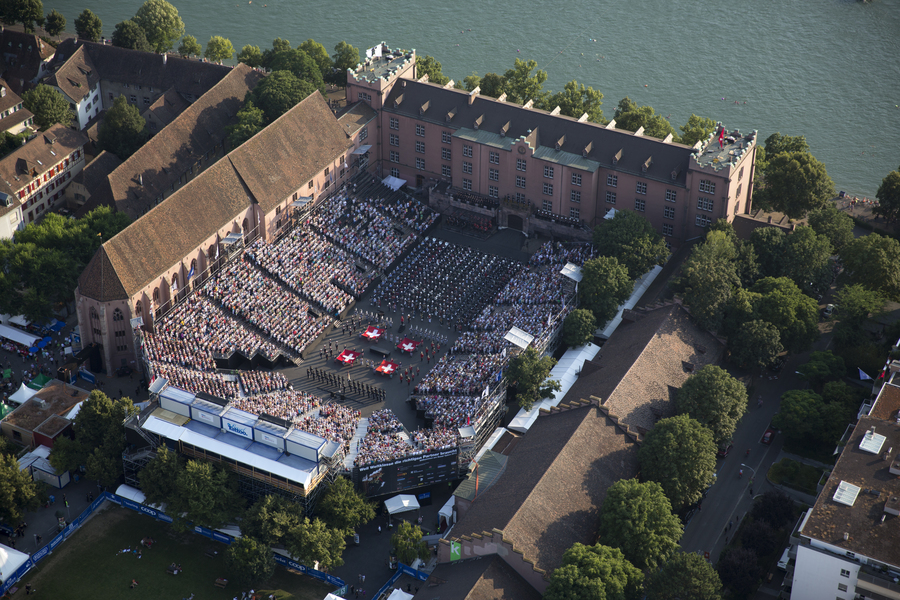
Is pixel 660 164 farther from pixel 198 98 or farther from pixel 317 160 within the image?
pixel 198 98

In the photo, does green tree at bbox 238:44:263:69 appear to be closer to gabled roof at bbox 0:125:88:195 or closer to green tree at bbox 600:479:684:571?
gabled roof at bbox 0:125:88:195

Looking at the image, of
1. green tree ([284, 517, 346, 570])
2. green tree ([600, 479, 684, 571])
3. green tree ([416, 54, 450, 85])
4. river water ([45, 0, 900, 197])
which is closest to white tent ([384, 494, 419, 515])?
green tree ([284, 517, 346, 570])

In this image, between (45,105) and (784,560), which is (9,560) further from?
(45,105)

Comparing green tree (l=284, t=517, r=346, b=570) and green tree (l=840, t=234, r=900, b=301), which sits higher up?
green tree (l=840, t=234, r=900, b=301)

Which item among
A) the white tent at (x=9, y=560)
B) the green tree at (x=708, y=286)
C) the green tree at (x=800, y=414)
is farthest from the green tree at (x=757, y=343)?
the white tent at (x=9, y=560)

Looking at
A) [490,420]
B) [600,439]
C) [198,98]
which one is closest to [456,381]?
[490,420]

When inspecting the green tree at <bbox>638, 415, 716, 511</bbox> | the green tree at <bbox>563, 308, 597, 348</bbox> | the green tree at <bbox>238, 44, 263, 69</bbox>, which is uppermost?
the green tree at <bbox>238, 44, 263, 69</bbox>
